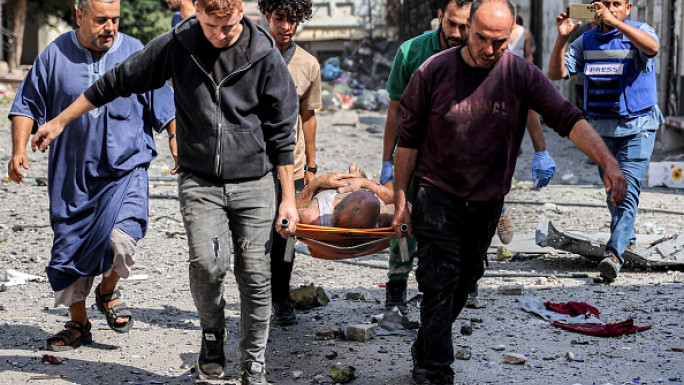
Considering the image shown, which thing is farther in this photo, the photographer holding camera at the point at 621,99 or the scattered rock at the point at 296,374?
the photographer holding camera at the point at 621,99

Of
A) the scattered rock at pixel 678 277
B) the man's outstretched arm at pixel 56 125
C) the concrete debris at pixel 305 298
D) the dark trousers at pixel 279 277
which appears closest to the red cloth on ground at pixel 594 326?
the scattered rock at pixel 678 277

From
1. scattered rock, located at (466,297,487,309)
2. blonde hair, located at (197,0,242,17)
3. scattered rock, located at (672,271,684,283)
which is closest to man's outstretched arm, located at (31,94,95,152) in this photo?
blonde hair, located at (197,0,242,17)

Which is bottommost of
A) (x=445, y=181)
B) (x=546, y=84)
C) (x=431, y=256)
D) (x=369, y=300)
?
(x=369, y=300)

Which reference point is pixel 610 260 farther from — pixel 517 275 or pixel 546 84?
pixel 546 84

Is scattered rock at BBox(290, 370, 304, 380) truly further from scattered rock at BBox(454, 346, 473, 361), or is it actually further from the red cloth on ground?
the red cloth on ground

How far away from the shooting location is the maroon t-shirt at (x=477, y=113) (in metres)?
4.29

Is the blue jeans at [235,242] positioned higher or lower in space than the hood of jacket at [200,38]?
lower

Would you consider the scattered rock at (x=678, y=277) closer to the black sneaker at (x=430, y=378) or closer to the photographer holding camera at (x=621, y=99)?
the photographer holding camera at (x=621, y=99)

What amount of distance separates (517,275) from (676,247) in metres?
1.34

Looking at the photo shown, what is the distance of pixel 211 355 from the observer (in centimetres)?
462

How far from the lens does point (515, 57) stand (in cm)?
437

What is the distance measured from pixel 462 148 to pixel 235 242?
1193mm

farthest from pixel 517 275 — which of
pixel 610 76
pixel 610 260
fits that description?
pixel 610 76

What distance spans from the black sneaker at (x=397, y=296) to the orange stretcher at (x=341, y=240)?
793 millimetres
